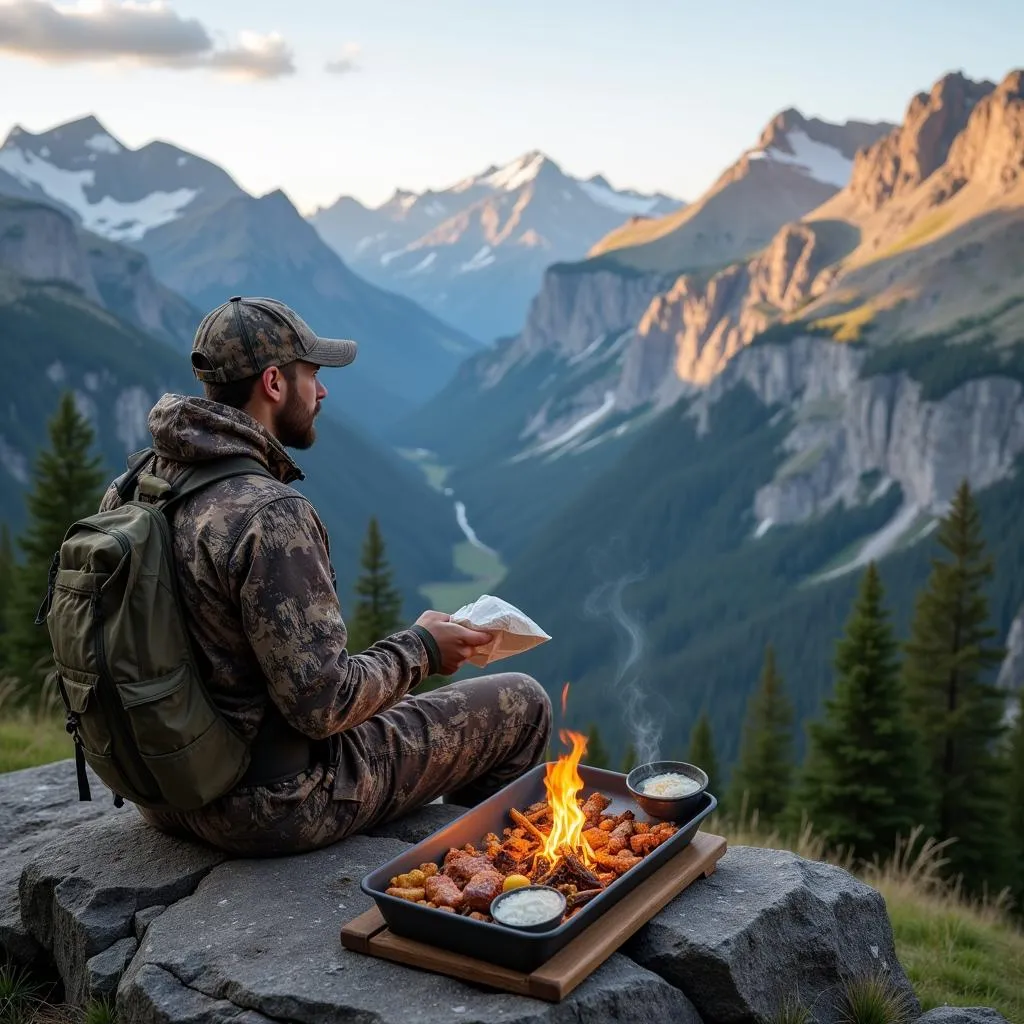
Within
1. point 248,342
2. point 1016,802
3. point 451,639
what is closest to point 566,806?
point 451,639

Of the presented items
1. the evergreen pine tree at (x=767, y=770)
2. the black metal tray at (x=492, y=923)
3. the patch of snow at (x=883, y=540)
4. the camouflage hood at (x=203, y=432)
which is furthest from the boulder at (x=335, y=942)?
the patch of snow at (x=883, y=540)

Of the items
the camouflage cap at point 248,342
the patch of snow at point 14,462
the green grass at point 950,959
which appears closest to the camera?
the camouflage cap at point 248,342

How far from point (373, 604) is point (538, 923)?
47321 mm

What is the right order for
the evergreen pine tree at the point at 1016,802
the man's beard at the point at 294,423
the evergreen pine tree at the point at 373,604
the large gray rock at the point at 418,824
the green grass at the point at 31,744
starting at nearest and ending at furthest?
1. the man's beard at the point at 294,423
2. the large gray rock at the point at 418,824
3. the green grass at the point at 31,744
4. the evergreen pine tree at the point at 1016,802
5. the evergreen pine tree at the point at 373,604

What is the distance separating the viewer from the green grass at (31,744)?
12.1m

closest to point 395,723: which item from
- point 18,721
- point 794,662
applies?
point 18,721

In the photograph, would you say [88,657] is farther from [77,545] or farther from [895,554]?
[895,554]

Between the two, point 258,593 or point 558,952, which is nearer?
point 558,952

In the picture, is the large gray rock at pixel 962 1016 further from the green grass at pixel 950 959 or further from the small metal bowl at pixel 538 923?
the small metal bowl at pixel 538 923

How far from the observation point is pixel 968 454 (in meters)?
186

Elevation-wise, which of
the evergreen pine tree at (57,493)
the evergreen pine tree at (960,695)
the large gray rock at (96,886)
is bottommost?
the evergreen pine tree at (960,695)

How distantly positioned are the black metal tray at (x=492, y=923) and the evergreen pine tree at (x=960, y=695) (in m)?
38.4

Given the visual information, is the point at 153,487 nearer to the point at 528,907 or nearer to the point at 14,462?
the point at 528,907

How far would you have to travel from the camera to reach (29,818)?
9.63 metres
